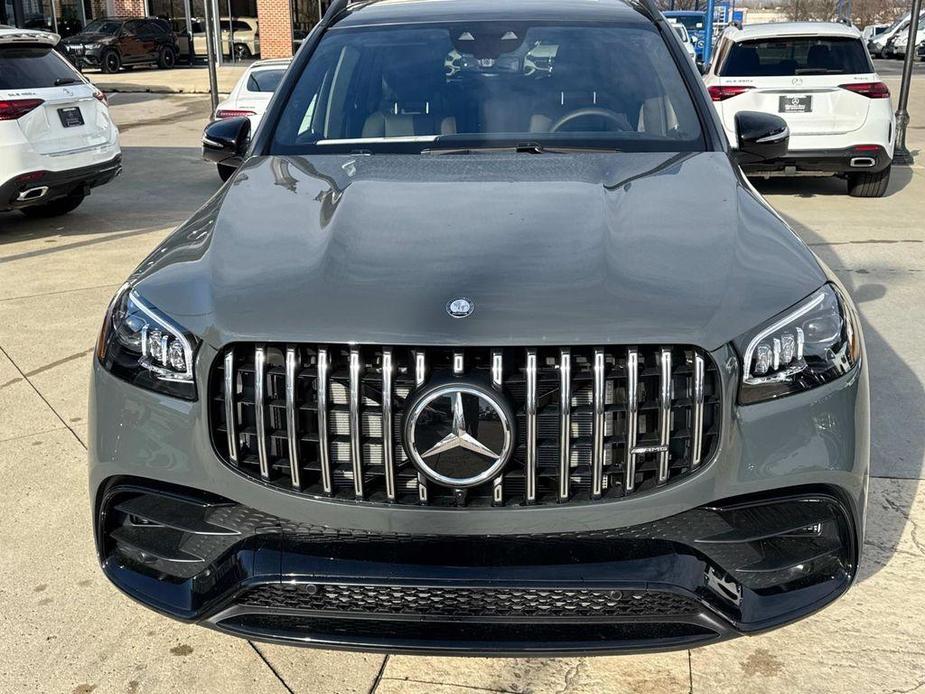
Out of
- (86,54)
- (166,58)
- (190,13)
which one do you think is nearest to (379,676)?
(86,54)

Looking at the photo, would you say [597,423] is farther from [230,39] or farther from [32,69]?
[230,39]

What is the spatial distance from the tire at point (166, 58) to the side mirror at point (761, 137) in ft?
108

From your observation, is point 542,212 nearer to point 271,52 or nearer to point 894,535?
point 894,535

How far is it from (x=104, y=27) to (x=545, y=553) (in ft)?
113

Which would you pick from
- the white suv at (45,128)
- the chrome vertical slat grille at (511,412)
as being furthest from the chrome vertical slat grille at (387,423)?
the white suv at (45,128)

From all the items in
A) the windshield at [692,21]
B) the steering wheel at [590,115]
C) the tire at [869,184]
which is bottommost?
the windshield at [692,21]

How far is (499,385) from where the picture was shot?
7.01 ft

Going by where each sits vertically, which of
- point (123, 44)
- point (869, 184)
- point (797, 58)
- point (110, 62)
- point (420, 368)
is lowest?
point (110, 62)

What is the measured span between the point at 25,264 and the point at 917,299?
6.17 metres

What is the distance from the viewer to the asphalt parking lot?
8.89 feet

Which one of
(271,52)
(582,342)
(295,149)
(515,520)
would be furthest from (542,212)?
(271,52)

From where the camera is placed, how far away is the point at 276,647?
2.86 metres

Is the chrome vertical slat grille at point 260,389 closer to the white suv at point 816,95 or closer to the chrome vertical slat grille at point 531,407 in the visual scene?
the chrome vertical slat grille at point 531,407

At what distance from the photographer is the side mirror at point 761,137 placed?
4047 mm
